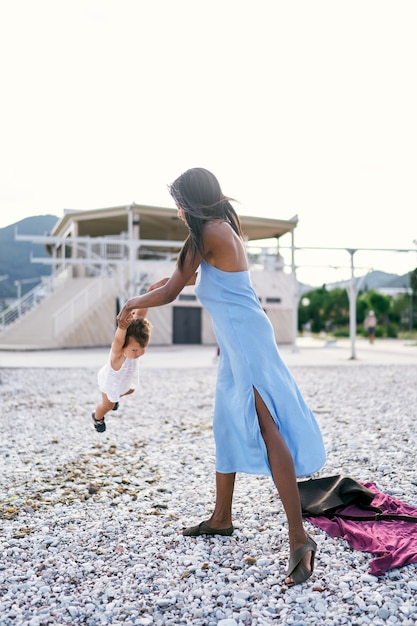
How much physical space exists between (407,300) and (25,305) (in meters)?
Answer: 31.5

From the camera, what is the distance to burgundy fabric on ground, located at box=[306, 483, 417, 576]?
2.53 metres

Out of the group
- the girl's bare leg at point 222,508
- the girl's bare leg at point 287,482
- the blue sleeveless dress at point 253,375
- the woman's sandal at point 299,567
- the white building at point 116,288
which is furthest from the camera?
the white building at point 116,288

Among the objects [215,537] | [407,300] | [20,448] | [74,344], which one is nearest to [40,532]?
[215,537]

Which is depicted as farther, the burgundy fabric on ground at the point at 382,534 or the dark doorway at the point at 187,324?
the dark doorway at the point at 187,324

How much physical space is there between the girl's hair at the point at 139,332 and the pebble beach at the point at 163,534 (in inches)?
37.3

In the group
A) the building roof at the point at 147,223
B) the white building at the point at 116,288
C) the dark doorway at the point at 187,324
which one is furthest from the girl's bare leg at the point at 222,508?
the building roof at the point at 147,223

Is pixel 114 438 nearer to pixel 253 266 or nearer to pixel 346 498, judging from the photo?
pixel 346 498

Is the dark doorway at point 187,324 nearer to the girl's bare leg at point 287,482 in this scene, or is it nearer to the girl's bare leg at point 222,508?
the girl's bare leg at point 222,508

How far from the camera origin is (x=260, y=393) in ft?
8.45

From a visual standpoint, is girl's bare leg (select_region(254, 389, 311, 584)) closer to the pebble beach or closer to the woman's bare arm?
the pebble beach

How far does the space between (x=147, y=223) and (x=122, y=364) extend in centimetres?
2607

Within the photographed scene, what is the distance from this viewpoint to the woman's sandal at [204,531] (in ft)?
9.58

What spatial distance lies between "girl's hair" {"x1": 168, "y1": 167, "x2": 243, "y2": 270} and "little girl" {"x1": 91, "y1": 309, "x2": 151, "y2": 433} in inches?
38.8

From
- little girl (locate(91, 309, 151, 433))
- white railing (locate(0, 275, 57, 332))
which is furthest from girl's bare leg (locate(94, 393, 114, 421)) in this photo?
white railing (locate(0, 275, 57, 332))
